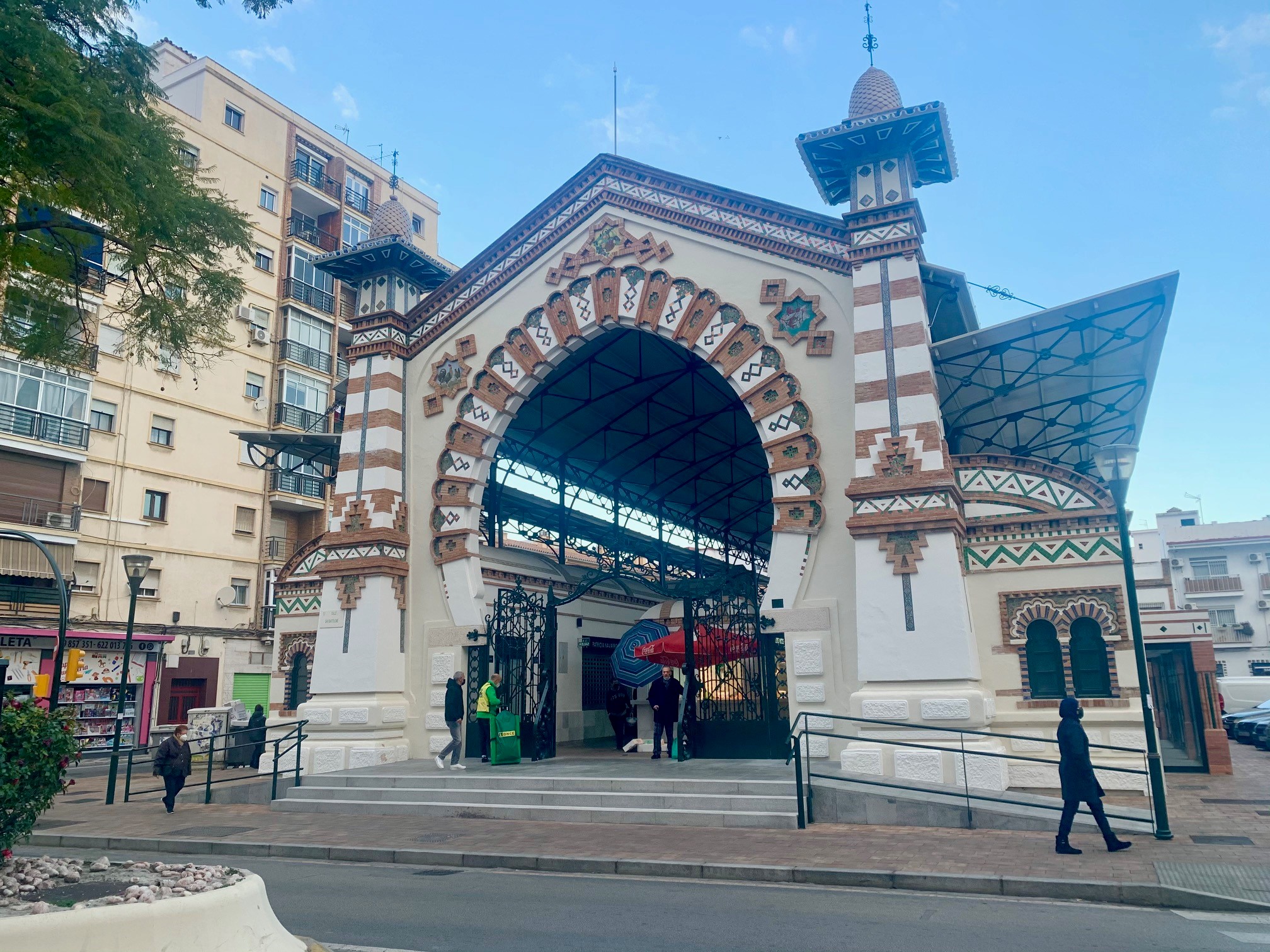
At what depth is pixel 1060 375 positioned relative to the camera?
62.4ft

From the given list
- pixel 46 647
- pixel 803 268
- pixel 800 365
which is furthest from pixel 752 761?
pixel 46 647

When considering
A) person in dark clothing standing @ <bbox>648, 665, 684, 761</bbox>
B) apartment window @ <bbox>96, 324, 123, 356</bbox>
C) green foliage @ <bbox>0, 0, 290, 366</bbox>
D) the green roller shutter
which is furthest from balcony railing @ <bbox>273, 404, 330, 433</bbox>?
green foliage @ <bbox>0, 0, 290, 366</bbox>

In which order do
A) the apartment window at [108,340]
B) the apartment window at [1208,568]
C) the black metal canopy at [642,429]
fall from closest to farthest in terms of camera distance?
1. the black metal canopy at [642,429]
2. the apartment window at [108,340]
3. the apartment window at [1208,568]

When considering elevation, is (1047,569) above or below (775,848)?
above

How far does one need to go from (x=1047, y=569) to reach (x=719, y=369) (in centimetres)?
626

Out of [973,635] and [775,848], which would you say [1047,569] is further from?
[775,848]

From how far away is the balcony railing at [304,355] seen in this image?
37.6m

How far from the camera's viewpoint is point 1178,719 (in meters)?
21.7

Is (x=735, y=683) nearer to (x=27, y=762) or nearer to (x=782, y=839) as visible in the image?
(x=782, y=839)

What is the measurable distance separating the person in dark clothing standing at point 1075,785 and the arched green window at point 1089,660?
182 inches

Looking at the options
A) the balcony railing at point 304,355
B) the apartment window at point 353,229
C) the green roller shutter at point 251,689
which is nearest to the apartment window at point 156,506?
the green roller shutter at point 251,689

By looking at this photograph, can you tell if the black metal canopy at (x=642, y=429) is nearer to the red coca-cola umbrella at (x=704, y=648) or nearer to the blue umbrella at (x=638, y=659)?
the blue umbrella at (x=638, y=659)

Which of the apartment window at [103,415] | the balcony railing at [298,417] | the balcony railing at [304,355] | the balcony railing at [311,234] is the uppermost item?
the balcony railing at [311,234]

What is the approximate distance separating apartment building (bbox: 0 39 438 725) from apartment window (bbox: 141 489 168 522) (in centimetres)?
6
